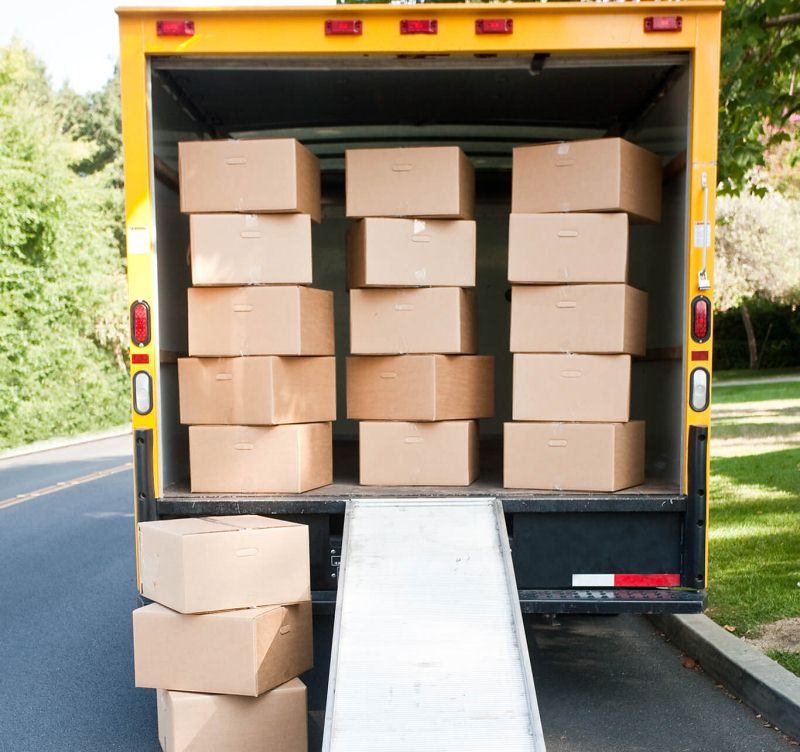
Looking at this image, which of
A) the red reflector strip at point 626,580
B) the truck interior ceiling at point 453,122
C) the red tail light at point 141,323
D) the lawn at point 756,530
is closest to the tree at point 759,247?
the lawn at point 756,530

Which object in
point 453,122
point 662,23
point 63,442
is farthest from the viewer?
point 63,442

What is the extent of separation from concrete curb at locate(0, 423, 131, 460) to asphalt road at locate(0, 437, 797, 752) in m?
8.99

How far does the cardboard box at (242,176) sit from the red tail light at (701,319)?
1.75m

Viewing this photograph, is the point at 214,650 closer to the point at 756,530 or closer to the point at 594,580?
the point at 594,580

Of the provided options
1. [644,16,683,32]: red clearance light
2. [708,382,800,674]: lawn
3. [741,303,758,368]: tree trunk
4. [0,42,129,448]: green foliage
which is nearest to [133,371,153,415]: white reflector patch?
[644,16,683,32]: red clearance light

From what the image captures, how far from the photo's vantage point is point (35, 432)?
698 inches

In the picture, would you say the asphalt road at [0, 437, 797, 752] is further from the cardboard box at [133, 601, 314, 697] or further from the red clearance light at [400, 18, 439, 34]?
the red clearance light at [400, 18, 439, 34]

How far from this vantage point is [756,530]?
23.9ft

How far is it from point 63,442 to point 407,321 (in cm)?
1506

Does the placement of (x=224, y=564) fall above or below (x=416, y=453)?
below

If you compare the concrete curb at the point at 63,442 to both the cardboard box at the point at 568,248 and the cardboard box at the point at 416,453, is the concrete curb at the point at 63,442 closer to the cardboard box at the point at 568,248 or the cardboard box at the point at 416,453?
the cardboard box at the point at 416,453

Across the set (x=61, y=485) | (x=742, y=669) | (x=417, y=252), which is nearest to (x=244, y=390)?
(x=417, y=252)

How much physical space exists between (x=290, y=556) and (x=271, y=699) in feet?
1.78

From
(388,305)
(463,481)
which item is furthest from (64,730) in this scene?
(388,305)
